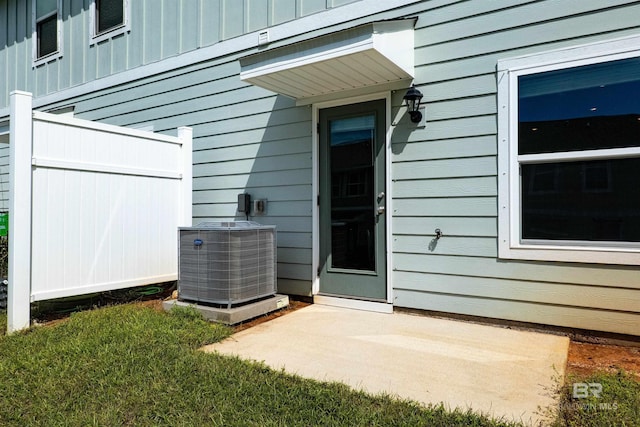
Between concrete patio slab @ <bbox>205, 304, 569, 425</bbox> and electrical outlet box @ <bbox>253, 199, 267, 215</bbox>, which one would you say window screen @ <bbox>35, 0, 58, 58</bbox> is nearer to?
electrical outlet box @ <bbox>253, 199, 267, 215</bbox>

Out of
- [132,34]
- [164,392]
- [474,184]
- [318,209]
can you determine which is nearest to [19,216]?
[164,392]

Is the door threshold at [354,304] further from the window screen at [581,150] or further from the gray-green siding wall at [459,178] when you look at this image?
the window screen at [581,150]

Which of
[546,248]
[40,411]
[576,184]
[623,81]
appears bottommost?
[40,411]

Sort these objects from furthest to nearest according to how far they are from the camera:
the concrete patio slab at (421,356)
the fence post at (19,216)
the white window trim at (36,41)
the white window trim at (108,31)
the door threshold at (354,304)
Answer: the white window trim at (36,41), the white window trim at (108,31), the door threshold at (354,304), the fence post at (19,216), the concrete patio slab at (421,356)

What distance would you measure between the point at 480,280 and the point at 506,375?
1.08 metres

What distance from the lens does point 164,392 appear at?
2.15m

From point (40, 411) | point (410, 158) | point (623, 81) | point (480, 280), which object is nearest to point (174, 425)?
point (40, 411)

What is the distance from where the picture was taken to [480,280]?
3.29 m

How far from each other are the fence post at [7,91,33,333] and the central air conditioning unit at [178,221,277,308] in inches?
46.8

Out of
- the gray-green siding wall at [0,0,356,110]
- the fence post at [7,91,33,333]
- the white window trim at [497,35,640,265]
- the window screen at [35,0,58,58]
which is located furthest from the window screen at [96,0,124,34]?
the white window trim at [497,35,640,265]

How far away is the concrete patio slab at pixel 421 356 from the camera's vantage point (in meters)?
2.09

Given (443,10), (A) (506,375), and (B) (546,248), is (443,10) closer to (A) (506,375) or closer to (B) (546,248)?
(B) (546,248)

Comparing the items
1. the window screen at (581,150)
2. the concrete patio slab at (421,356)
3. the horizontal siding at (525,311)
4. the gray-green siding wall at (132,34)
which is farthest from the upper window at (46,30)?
the window screen at (581,150)

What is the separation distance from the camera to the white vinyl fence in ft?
10.8
